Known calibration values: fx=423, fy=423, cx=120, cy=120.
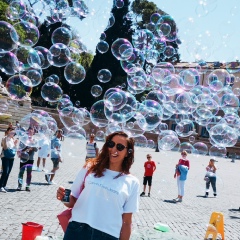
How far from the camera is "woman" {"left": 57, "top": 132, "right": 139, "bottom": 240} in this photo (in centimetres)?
Answer: 246

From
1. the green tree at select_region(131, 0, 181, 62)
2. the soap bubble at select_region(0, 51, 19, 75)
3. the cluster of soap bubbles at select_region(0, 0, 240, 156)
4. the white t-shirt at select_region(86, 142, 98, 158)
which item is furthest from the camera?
the green tree at select_region(131, 0, 181, 62)

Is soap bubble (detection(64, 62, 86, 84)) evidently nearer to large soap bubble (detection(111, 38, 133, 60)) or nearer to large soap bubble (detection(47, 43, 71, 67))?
large soap bubble (detection(47, 43, 71, 67))

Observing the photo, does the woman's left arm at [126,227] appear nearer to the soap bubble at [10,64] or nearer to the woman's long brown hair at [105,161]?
the woman's long brown hair at [105,161]

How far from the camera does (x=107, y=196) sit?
2514 millimetres

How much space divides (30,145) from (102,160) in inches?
217

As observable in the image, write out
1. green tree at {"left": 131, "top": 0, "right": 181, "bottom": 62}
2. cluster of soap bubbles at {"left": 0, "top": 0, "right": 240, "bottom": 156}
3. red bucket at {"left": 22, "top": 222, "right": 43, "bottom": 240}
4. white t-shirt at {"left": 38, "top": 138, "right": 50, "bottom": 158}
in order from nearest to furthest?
red bucket at {"left": 22, "top": 222, "right": 43, "bottom": 240} < cluster of soap bubbles at {"left": 0, "top": 0, "right": 240, "bottom": 156} < white t-shirt at {"left": 38, "top": 138, "right": 50, "bottom": 158} < green tree at {"left": 131, "top": 0, "right": 181, "bottom": 62}

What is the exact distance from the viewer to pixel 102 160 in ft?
8.64

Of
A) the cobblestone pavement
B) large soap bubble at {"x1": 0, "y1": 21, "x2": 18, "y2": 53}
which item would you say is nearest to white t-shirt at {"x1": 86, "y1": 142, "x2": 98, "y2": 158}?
the cobblestone pavement

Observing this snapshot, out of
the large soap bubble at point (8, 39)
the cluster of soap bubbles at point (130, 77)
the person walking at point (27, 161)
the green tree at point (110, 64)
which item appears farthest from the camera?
the green tree at point (110, 64)

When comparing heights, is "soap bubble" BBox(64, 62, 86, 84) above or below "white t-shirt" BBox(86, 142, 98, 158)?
above

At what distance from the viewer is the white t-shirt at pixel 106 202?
2.46m

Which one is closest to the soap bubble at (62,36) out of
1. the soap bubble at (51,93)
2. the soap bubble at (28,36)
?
the soap bubble at (28,36)

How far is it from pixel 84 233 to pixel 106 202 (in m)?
0.22

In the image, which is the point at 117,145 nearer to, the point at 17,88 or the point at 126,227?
the point at 126,227
